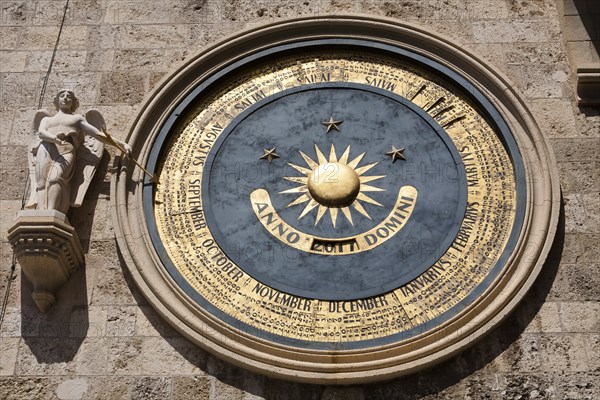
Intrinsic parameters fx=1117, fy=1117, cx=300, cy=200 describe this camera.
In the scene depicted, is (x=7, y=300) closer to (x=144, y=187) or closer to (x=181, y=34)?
(x=144, y=187)

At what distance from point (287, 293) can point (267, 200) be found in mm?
952

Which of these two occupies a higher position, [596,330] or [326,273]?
[326,273]

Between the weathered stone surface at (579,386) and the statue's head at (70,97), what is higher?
the statue's head at (70,97)

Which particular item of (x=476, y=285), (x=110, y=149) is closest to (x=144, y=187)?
(x=110, y=149)

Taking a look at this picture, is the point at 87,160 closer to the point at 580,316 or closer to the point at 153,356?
the point at 153,356

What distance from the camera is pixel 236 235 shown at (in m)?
9.22

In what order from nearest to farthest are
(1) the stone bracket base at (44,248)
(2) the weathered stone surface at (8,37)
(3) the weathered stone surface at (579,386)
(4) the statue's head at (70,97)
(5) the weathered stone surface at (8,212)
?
(3) the weathered stone surface at (579,386), (1) the stone bracket base at (44,248), (5) the weathered stone surface at (8,212), (4) the statue's head at (70,97), (2) the weathered stone surface at (8,37)

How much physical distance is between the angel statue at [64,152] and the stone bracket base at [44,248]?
221 millimetres

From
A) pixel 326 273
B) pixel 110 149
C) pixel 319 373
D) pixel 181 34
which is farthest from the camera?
pixel 181 34

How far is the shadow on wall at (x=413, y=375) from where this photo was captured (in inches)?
329

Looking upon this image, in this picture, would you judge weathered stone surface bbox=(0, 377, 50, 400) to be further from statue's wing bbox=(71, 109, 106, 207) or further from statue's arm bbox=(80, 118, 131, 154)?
statue's arm bbox=(80, 118, 131, 154)

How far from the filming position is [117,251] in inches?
361

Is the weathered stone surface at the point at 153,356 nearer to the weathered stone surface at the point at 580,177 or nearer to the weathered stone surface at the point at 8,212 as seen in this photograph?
the weathered stone surface at the point at 8,212

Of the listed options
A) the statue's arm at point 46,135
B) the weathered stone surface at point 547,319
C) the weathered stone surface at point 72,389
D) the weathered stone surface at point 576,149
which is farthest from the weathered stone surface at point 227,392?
the weathered stone surface at point 576,149
